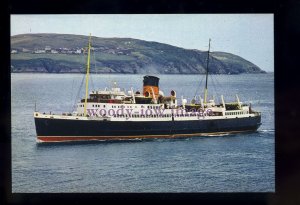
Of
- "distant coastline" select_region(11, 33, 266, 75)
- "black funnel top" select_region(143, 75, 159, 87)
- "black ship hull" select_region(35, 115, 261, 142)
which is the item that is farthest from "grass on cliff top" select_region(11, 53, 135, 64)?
"black ship hull" select_region(35, 115, 261, 142)

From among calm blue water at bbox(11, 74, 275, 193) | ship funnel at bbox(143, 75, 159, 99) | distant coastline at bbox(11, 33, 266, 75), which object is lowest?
calm blue water at bbox(11, 74, 275, 193)

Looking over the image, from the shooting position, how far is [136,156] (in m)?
5.28

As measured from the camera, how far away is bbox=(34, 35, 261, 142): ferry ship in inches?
208

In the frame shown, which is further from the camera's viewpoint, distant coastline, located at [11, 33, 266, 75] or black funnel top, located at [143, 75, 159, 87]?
black funnel top, located at [143, 75, 159, 87]

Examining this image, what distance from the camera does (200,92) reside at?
5305 mm

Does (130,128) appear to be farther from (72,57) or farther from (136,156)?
(72,57)

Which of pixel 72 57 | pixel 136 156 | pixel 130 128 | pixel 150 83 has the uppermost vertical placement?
pixel 72 57

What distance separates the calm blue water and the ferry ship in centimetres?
8

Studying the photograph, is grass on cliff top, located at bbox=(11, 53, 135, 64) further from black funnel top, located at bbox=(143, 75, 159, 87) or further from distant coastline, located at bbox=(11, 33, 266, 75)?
black funnel top, located at bbox=(143, 75, 159, 87)

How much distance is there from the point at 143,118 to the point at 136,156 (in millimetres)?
373

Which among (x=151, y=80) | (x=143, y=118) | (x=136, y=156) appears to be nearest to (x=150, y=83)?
(x=151, y=80)

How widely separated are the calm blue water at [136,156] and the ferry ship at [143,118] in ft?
0.25
